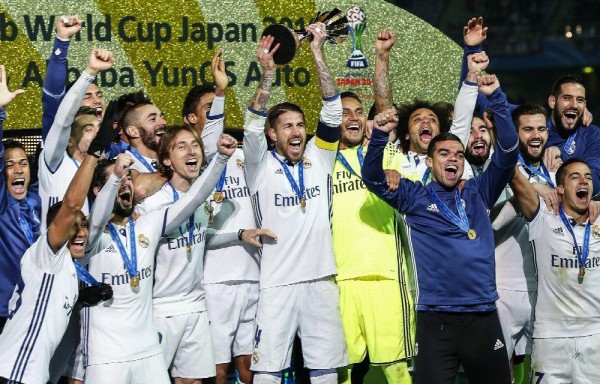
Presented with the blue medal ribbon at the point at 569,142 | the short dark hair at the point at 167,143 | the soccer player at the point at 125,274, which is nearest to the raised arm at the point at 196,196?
the soccer player at the point at 125,274

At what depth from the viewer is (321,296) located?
26.1 ft

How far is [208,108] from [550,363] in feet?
8.82

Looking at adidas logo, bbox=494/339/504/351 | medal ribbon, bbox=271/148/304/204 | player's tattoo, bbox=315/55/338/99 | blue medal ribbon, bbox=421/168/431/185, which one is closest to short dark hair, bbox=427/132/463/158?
blue medal ribbon, bbox=421/168/431/185

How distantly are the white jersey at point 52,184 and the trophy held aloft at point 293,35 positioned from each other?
1458 mm

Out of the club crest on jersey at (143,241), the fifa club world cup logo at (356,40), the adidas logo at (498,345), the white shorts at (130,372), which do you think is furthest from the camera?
the fifa club world cup logo at (356,40)

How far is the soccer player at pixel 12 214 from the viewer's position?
24.1ft

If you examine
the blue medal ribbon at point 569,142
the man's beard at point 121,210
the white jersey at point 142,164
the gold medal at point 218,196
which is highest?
the blue medal ribbon at point 569,142

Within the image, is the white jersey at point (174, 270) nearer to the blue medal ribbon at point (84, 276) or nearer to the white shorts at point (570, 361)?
the blue medal ribbon at point (84, 276)

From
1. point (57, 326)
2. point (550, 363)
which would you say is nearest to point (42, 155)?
point (57, 326)

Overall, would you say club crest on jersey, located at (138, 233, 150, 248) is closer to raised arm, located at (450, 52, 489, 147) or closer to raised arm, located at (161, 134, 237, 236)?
raised arm, located at (161, 134, 237, 236)

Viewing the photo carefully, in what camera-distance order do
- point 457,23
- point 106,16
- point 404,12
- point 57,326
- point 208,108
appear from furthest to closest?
point 457,23 < point 404,12 < point 106,16 < point 208,108 < point 57,326

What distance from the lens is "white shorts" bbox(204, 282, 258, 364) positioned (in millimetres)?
8266

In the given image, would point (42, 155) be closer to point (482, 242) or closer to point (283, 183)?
point (283, 183)

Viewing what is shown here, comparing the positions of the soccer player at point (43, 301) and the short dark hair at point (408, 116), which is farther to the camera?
the short dark hair at point (408, 116)
